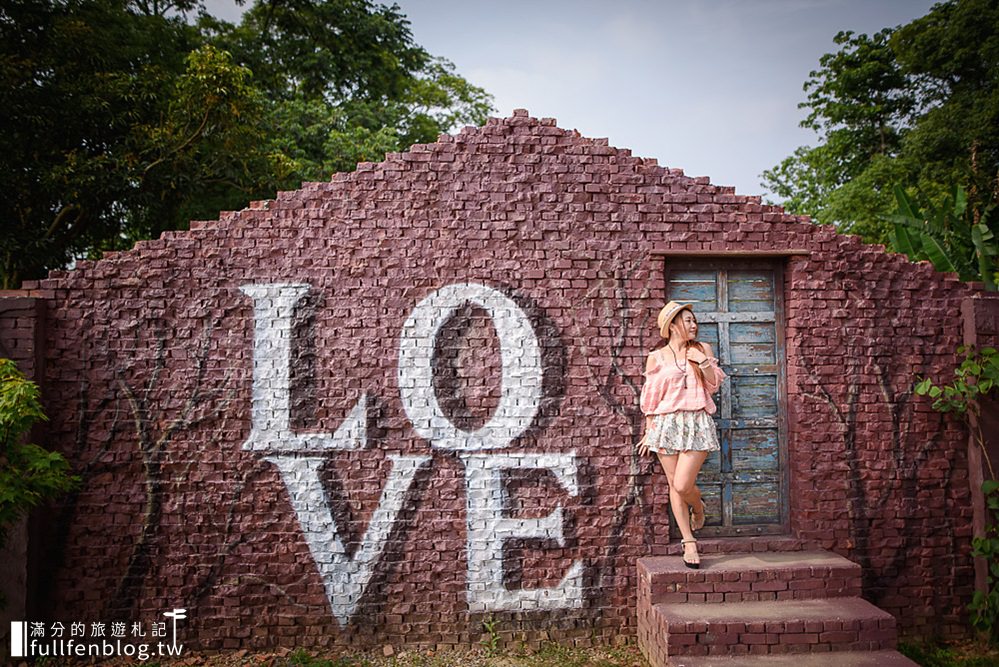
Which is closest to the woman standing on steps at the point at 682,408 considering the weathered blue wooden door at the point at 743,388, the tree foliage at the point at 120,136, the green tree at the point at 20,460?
the weathered blue wooden door at the point at 743,388

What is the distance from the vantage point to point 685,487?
15.8 feet

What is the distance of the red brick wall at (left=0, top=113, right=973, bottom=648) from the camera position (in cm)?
498

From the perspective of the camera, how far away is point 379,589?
500 cm

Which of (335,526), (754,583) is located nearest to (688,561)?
(754,583)

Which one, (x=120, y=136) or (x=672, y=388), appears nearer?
(x=672, y=388)

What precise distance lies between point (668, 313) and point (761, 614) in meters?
2.16

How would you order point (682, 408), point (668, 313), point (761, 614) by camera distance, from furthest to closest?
point (668, 313) → point (682, 408) → point (761, 614)

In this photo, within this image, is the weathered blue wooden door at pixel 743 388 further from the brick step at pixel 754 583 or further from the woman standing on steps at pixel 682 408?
the brick step at pixel 754 583

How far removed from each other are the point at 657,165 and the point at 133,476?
474cm

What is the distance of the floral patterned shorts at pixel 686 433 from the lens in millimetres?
4750

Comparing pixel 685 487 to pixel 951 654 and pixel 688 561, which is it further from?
pixel 951 654

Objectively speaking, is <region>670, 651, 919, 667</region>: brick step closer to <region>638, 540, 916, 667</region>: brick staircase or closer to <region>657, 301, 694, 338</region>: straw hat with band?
<region>638, 540, 916, 667</region>: brick staircase

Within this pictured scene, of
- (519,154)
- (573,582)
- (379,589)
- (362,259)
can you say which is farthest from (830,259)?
(379,589)

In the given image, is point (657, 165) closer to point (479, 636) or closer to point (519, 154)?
point (519, 154)
